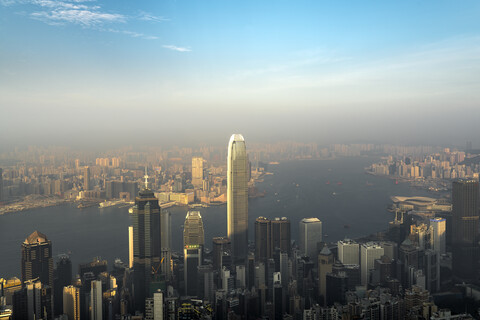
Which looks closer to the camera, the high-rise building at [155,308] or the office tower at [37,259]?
the high-rise building at [155,308]

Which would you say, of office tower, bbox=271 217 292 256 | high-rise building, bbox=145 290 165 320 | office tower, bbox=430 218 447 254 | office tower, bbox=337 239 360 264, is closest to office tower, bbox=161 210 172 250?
office tower, bbox=271 217 292 256

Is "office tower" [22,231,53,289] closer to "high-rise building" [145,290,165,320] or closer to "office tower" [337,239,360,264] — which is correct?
"high-rise building" [145,290,165,320]

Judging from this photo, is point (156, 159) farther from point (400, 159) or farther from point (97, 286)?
point (400, 159)

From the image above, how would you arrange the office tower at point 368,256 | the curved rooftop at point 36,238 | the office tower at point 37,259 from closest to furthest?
1. the office tower at point 37,259
2. the curved rooftop at point 36,238
3. the office tower at point 368,256

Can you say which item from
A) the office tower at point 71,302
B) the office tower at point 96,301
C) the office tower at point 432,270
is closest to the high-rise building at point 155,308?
the office tower at point 96,301

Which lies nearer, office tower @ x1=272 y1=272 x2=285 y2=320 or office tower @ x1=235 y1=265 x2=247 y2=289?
office tower @ x1=272 y1=272 x2=285 y2=320

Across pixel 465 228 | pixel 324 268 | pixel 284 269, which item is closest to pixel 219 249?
pixel 284 269

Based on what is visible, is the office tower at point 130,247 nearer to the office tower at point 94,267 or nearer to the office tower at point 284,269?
the office tower at point 94,267

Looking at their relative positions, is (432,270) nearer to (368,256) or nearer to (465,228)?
(368,256)
